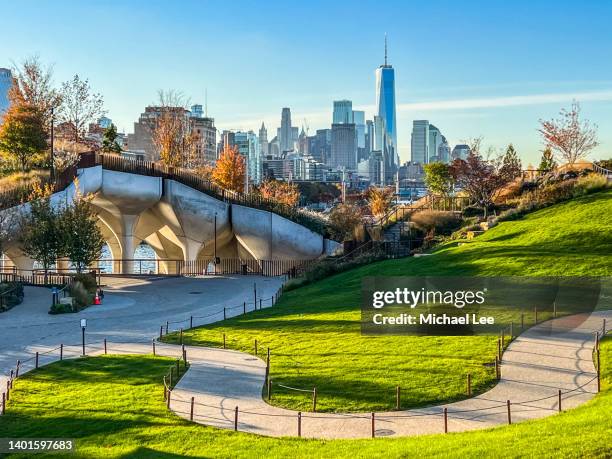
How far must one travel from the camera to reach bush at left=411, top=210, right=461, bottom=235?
4859cm

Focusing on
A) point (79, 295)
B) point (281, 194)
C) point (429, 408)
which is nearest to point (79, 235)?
point (79, 295)

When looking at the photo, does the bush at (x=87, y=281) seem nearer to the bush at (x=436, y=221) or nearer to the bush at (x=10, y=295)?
the bush at (x=10, y=295)

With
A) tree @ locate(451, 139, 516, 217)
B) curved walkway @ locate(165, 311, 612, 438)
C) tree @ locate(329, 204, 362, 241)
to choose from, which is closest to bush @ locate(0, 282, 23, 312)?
curved walkway @ locate(165, 311, 612, 438)

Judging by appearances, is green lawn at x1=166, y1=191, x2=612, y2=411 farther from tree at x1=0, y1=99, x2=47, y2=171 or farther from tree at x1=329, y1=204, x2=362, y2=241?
tree at x1=0, y1=99, x2=47, y2=171

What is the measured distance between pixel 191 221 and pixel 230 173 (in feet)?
84.1

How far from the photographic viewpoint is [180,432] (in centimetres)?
1534

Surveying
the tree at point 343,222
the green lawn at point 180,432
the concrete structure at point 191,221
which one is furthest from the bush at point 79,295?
the tree at point 343,222

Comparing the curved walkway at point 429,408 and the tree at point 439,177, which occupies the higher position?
the tree at point 439,177

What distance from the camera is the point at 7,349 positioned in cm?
2528

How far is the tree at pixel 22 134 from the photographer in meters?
53.9

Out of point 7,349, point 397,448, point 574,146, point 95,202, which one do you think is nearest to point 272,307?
point 7,349

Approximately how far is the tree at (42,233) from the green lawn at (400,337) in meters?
15.2

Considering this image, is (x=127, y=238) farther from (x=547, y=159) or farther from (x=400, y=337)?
(x=547, y=159)

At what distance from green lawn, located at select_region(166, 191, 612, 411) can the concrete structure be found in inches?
607
